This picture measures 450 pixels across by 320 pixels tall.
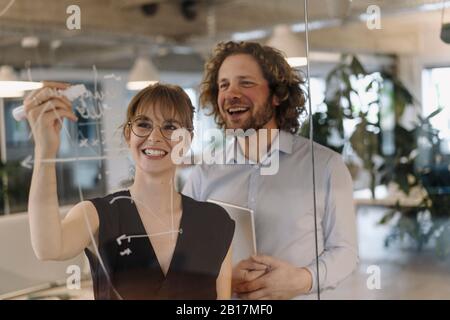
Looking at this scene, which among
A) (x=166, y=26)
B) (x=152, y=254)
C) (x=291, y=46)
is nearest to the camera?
(x=152, y=254)

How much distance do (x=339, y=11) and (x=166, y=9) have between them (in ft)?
10.3

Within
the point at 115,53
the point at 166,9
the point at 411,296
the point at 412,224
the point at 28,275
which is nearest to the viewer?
the point at 28,275

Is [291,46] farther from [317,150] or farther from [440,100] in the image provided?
[440,100]

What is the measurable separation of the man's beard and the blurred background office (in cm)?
13

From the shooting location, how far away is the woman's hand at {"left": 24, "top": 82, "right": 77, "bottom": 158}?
6.43 ft

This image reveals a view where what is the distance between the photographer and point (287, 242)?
1.99 meters

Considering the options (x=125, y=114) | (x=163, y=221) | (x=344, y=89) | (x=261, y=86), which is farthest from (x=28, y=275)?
(x=344, y=89)

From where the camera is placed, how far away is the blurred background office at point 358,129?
78.5 inches

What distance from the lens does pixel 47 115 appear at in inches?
77.1

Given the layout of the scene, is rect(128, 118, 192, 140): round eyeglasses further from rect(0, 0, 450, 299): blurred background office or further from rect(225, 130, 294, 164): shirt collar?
rect(225, 130, 294, 164): shirt collar

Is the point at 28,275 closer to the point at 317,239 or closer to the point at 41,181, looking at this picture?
the point at 41,181

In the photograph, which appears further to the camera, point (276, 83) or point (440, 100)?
point (440, 100)

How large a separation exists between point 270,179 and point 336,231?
325 mm

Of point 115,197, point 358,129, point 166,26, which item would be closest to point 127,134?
point 115,197
